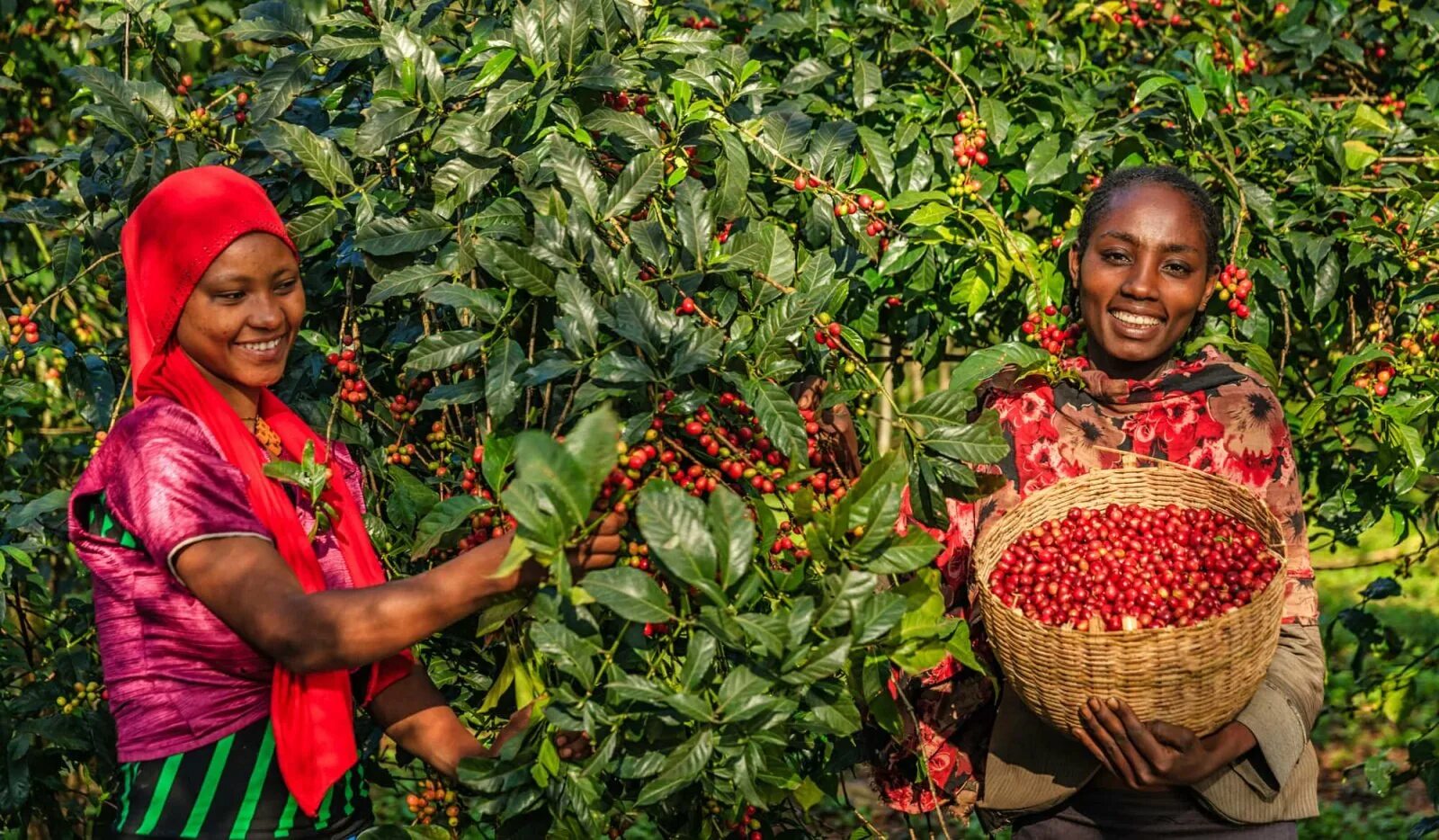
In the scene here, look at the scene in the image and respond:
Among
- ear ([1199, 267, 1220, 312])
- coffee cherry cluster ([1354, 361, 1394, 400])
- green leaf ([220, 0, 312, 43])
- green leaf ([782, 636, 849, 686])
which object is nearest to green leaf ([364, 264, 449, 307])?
green leaf ([220, 0, 312, 43])

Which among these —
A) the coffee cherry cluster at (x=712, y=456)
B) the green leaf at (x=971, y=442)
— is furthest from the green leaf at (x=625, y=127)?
the green leaf at (x=971, y=442)

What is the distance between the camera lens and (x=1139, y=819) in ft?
8.77

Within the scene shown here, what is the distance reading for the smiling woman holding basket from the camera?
260 cm

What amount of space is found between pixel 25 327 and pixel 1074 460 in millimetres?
2308

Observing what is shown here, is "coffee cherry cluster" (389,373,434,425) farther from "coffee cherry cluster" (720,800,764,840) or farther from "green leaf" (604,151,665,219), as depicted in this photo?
"coffee cherry cluster" (720,800,764,840)

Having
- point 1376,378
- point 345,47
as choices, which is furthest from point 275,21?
point 1376,378

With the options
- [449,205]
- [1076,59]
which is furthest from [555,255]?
[1076,59]

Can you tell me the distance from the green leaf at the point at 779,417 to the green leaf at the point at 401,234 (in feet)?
2.17

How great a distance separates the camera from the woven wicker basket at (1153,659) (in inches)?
91.4

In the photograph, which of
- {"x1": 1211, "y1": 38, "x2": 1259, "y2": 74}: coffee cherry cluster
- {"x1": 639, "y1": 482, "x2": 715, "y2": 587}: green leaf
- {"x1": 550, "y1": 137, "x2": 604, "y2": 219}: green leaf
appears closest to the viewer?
{"x1": 639, "y1": 482, "x2": 715, "y2": 587}: green leaf

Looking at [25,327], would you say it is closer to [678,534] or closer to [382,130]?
[382,130]

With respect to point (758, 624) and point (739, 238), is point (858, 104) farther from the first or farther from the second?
point (758, 624)

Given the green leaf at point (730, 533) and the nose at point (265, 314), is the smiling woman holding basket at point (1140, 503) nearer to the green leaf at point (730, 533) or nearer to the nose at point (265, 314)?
the green leaf at point (730, 533)

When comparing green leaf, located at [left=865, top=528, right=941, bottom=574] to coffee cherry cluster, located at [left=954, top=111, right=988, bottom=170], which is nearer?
green leaf, located at [left=865, top=528, right=941, bottom=574]
